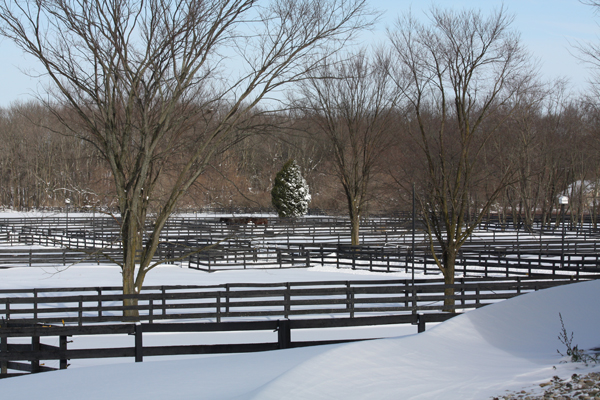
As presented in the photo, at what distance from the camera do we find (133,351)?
745cm

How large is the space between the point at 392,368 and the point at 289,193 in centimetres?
5953

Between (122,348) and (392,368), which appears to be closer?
(392,368)

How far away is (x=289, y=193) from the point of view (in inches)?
2601

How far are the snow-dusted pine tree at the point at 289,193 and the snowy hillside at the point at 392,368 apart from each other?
5766cm

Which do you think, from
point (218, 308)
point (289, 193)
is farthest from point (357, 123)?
point (289, 193)

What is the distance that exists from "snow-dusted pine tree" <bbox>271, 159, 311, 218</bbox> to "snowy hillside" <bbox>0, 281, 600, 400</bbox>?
2270 inches

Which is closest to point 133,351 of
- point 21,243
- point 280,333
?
point 280,333

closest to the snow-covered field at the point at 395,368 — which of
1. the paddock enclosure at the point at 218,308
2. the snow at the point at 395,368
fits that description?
the snow at the point at 395,368

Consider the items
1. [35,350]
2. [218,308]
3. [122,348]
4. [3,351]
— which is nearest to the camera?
[122,348]

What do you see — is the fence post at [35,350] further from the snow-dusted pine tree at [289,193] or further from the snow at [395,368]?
the snow-dusted pine tree at [289,193]

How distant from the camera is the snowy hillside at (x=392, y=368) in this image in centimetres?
591

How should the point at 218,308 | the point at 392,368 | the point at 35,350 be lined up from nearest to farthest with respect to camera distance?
the point at 392,368
the point at 35,350
the point at 218,308

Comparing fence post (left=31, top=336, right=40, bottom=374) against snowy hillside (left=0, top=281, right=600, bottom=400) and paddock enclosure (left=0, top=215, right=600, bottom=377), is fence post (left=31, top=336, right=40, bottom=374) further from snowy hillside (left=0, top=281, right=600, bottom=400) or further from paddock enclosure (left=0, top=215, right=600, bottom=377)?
snowy hillside (left=0, top=281, right=600, bottom=400)

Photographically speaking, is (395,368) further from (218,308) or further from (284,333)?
(218,308)
